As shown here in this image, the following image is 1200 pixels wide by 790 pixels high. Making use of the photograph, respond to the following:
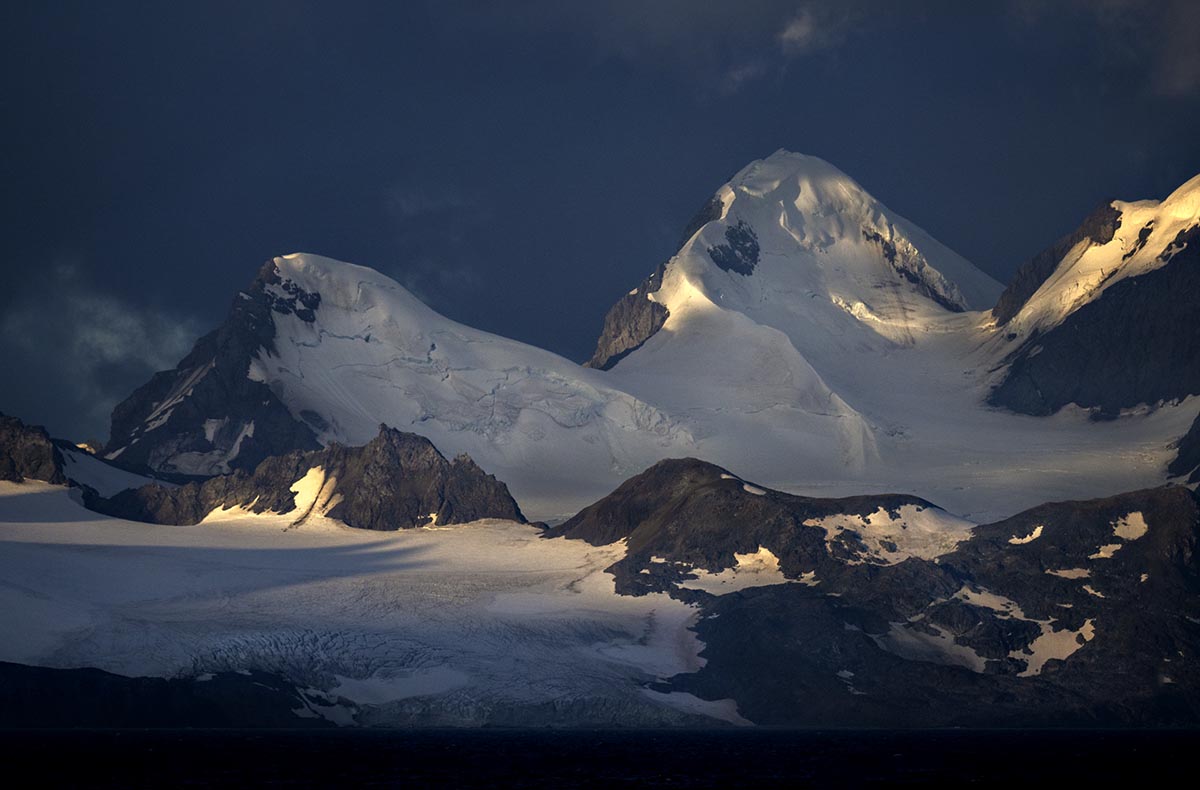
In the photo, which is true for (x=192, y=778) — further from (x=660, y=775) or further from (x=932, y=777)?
(x=932, y=777)

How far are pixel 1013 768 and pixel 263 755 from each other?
77.5m

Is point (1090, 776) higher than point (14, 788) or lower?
higher

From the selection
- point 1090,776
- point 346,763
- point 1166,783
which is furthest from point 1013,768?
point 346,763

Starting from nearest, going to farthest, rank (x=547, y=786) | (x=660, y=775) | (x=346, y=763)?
(x=547, y=786)
(x=660, y=775)
(x=346, y=763)

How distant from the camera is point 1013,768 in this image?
178 m

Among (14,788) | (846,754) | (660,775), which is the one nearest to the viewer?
(14,788)

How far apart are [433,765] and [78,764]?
A: 34.2 m

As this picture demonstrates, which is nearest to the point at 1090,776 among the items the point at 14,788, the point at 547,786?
the point at 547,786

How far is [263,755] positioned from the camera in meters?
192

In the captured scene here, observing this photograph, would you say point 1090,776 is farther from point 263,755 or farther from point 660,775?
point 263,755

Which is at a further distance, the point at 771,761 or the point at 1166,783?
the point at 771,761

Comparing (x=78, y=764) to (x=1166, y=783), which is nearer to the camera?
(x=1166, y=783)

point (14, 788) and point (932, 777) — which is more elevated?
point (932, 777)

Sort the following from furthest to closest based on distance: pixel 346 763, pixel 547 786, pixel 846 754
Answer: pixel 846 754, pixel 346 763, pixel 547 786
